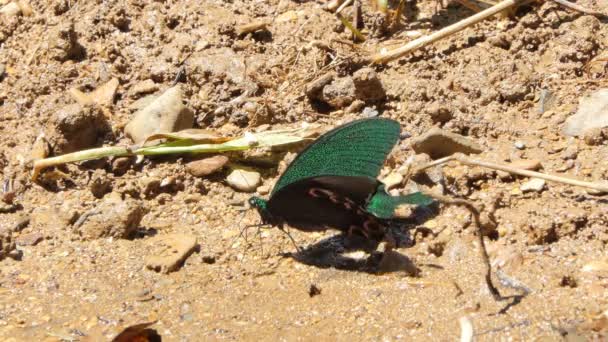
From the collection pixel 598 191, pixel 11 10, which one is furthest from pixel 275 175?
pixel 11 10

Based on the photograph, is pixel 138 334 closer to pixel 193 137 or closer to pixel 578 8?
pixel 193 137

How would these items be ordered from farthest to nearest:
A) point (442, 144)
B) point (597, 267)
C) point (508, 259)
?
point (442, 144) → point (508, 259) → point (597, 267)

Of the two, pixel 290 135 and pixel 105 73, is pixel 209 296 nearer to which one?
pixel 290 135

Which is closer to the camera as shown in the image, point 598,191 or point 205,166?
point 598,191

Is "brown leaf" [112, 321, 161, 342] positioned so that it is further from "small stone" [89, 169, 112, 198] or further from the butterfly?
"small stone" [89, 169, 112, 198]

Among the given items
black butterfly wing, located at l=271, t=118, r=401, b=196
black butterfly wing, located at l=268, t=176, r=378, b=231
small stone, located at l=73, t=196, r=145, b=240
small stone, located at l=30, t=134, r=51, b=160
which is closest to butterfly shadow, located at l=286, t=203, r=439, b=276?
black butterfly wing, located at l=268, t=176, r=378, b=231

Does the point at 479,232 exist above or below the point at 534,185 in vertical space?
above

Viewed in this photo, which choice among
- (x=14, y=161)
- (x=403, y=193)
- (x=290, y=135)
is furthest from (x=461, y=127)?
(x=14, y=161)

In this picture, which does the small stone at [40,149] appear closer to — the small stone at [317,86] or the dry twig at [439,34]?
the small stone at [317,86]
